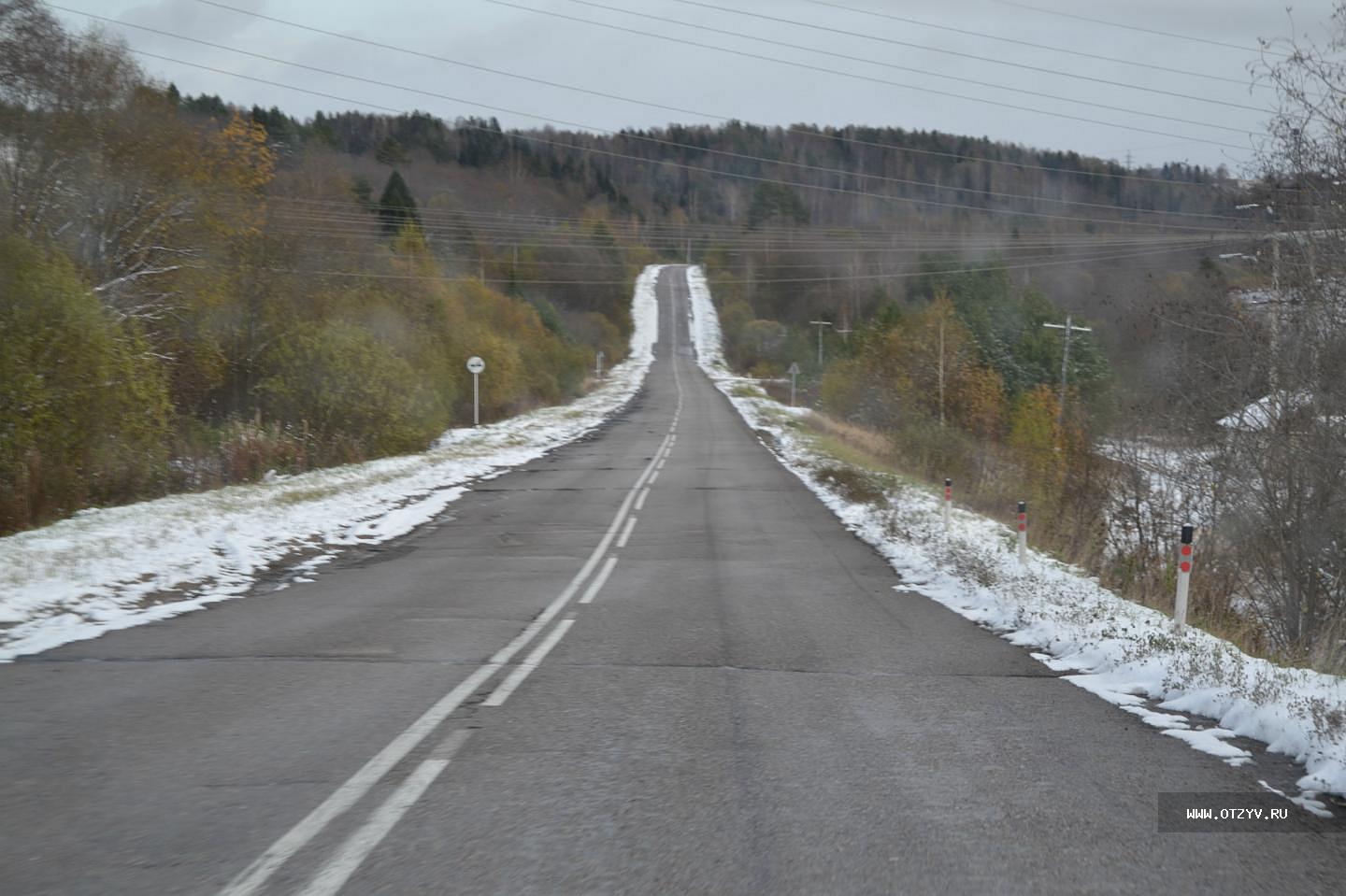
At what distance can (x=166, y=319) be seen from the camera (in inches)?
1201

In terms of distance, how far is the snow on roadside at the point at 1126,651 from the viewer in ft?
20.9

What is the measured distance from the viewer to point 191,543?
1385 centimetres

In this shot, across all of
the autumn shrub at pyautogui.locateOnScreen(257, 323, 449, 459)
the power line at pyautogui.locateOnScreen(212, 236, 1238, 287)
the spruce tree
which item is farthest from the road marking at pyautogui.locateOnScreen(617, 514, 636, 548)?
the spruce tree

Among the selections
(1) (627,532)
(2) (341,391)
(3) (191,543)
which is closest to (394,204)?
(2) (341,391)

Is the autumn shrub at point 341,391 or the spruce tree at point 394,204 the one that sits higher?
the spruce tree at point 394,204

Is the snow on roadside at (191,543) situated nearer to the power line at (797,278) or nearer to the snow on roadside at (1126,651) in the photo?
the snow on roadside at (1126,651)

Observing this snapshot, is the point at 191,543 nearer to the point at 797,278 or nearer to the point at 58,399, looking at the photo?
the point at 58,399

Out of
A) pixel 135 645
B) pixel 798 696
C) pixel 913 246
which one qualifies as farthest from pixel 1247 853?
pixel 913 246

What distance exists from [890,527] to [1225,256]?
628 cm

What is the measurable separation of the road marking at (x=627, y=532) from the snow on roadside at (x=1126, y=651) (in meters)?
3.77

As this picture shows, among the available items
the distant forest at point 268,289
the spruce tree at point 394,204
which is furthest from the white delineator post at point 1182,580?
the spruce tree at point 394,204

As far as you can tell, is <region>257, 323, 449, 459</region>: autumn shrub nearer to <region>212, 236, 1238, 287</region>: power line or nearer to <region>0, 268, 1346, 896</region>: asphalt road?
<region>212, 236, 1238, 287</region>: power line

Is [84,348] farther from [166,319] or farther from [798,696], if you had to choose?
[798,696]

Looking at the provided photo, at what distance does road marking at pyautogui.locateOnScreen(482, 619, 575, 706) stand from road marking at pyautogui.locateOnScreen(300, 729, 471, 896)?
3.43ft
